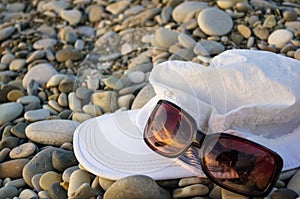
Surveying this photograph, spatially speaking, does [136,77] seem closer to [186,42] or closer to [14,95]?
[186,42]

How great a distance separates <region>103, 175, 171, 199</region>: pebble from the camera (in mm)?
1238

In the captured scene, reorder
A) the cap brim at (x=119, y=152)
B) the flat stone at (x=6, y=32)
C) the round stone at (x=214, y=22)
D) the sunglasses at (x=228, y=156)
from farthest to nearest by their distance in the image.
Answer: the flat stone at (x=6, y=32), the round stone at (x=214, y=22), the cap brim at (x=119, y=152), the sunglasses at (x=228, y=156)

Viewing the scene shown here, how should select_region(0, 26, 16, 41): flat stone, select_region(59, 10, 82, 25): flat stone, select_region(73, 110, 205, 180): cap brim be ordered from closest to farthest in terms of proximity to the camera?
select_region(73, 110, 205, 180): cap brim → select_region(0, 26, 16, 41): flat stone → select_region(59, 10, 82, 25): flat stone

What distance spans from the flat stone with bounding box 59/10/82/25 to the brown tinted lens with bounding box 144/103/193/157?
152 centimetres

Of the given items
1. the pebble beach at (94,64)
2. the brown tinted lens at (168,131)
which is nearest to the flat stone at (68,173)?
the pebble beach at (94,64)

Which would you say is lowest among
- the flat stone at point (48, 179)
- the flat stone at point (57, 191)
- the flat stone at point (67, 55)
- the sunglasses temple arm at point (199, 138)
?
the flat stone at point (67, 55)

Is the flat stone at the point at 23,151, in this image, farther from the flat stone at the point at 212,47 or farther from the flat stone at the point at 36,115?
the flat stone at the point at 212,47

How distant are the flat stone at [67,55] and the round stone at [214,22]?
581 mm

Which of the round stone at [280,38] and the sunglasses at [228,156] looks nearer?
the sunglasses at [228,156]

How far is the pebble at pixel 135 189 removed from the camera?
1.24 metres

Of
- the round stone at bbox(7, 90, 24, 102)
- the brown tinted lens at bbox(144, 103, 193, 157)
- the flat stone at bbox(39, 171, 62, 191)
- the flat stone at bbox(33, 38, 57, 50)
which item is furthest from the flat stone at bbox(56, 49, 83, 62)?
the brown tinted lens at bbox(144, 103, 193, 157)

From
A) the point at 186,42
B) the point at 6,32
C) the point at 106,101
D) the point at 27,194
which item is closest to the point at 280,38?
the point at 186,42

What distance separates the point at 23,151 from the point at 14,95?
1.51 feet

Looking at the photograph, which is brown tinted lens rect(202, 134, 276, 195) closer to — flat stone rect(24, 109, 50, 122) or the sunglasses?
the sunglasses
